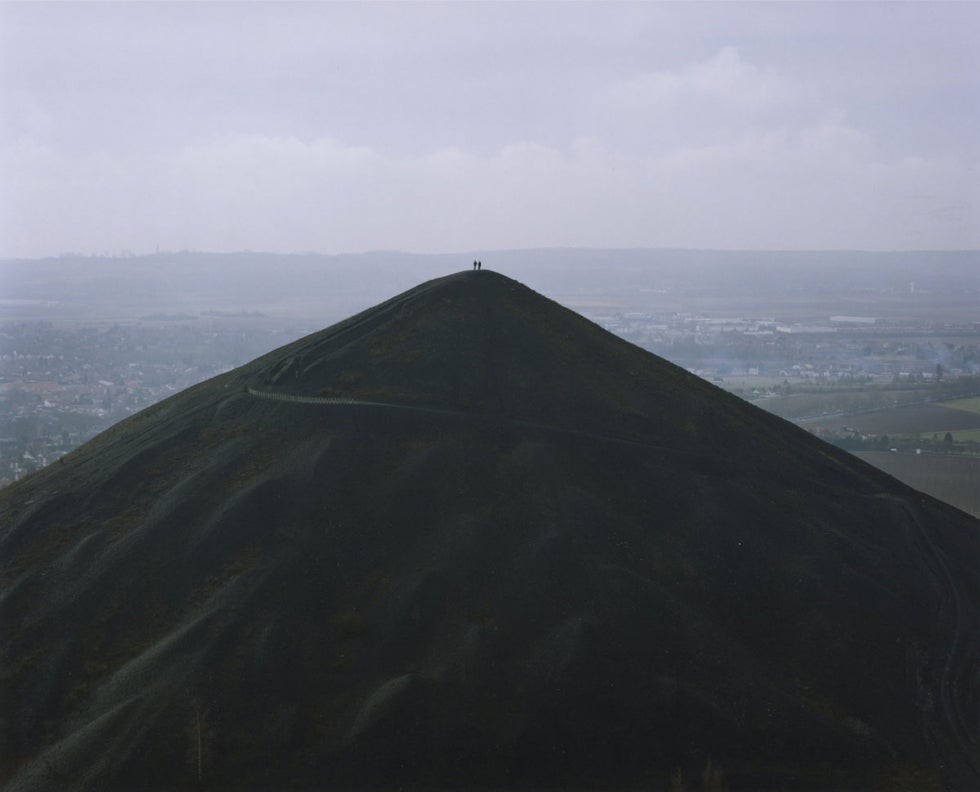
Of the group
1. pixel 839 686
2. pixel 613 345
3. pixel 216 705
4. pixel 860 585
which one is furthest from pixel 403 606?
pixel 613 345

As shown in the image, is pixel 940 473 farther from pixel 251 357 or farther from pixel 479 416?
pixel 251 357

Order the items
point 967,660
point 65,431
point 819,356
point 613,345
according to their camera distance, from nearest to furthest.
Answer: point 967,660 < point 613,345 < point 65,431 < point 819,356

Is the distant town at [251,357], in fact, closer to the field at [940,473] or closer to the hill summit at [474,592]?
the field at [940,473]

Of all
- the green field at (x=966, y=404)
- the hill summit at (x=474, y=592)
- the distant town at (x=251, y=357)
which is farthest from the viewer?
the green field at (x=966, y=404)

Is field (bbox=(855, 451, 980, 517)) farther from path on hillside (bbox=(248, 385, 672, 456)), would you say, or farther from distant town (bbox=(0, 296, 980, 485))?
path on hillside (bbox=(248, 385, 672, 456))

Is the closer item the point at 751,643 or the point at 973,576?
the point at 751,643

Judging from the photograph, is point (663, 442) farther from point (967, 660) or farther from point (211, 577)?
point (211, 577)

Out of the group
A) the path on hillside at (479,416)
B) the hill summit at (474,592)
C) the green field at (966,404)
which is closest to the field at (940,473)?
the green field at (966,404)
